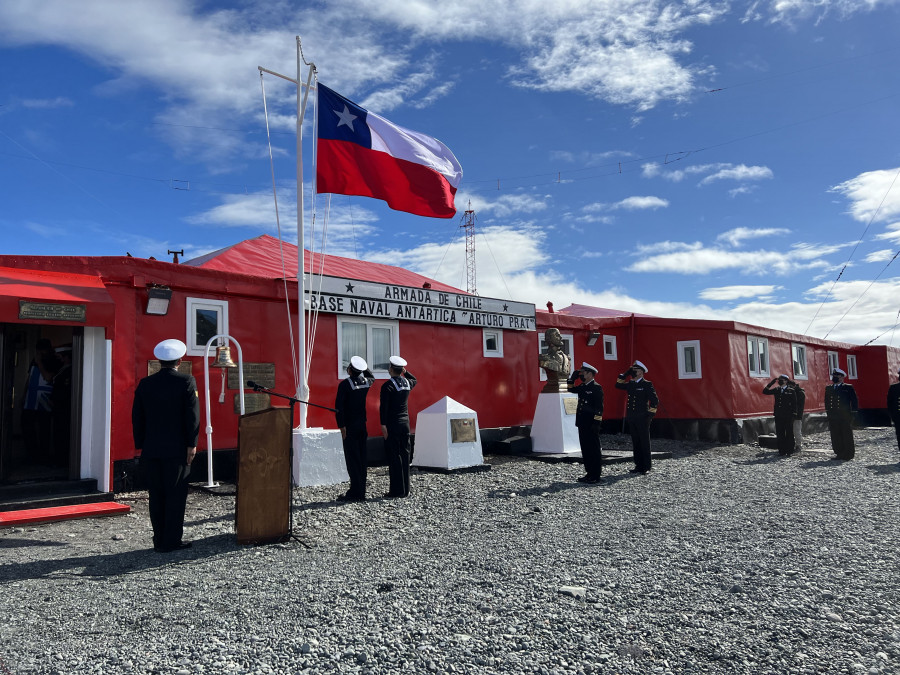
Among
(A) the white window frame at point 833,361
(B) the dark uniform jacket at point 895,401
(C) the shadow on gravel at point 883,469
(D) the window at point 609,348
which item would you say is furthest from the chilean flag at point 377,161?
(A) the white window frame at point 833,361

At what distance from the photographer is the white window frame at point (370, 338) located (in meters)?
11.5

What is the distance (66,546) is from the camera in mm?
6039

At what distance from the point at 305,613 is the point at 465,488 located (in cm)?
530

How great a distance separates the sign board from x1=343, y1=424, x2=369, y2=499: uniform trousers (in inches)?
97.4

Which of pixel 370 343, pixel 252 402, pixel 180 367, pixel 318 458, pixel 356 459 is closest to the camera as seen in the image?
pixel 356 459

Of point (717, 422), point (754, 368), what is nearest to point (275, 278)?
point (717, 422)

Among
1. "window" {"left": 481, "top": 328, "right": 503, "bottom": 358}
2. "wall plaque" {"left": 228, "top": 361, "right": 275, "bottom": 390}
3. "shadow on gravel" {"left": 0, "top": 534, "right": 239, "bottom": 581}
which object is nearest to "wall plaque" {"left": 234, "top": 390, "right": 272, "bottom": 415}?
"wall plaque" {"left": 228, "top": 361, "right": 275, "bottom": 390}

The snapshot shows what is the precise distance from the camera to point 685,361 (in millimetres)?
17281

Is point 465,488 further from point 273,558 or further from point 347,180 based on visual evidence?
point 347,180

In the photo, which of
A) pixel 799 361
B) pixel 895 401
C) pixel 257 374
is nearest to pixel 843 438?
pixel 895 401

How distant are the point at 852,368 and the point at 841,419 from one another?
16970mm

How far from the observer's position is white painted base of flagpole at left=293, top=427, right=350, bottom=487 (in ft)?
29.4

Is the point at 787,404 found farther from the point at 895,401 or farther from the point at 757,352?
the point at 757,352

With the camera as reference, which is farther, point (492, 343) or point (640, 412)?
point (492, 343)
